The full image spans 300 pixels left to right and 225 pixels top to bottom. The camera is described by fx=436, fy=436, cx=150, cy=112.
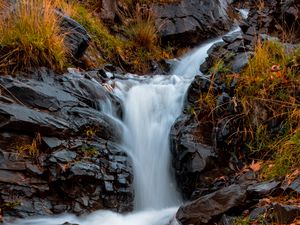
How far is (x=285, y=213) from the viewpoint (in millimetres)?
2816

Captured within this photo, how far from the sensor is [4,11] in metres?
5.35

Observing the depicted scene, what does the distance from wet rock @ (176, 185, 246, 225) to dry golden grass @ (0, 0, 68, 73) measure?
8.28ft

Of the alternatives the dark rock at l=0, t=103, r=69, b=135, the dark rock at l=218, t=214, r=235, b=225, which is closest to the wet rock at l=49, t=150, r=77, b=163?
the dark rock at l=0, t=103, r=69, b=135

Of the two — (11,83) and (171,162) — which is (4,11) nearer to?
(11,83)

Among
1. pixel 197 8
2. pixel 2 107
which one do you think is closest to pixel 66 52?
pixel 2 107

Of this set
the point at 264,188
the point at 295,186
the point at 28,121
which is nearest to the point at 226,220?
the point at 264,188

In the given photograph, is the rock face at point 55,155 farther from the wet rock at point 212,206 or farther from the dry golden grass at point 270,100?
the dry golden grass at point 270,100

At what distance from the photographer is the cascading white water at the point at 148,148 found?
12.9 feet

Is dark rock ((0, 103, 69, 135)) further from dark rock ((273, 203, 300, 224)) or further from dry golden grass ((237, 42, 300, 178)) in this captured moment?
dark rock ((273, 203, 300, 224))

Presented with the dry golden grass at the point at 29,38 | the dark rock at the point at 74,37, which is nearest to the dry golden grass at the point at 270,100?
the dry golden grass at the point at 29,38

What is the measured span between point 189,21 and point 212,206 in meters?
6.01

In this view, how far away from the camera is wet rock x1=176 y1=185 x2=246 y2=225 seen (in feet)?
10.8

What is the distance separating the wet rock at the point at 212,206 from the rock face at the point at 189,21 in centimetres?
549

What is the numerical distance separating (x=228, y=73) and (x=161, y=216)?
1934mm
